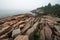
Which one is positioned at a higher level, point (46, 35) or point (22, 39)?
point (22, 39)

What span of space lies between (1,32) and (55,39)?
687 centimetres

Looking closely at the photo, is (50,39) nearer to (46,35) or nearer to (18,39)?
(46,35)

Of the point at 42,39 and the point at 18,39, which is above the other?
the point at 18,39

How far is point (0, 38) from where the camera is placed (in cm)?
1136

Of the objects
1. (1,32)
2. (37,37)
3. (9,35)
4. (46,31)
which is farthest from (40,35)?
(1,32)

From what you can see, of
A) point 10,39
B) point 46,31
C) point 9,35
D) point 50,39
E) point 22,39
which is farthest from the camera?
point 46,31

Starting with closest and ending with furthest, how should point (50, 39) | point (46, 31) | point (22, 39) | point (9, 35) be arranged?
point (22, 39) → point (9, 35) → point (50, 39) → point (46, 31)

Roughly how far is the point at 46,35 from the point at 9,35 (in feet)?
15.4

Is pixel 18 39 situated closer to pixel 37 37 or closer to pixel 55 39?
pixel 37 37

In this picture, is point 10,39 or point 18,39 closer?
point 18,39

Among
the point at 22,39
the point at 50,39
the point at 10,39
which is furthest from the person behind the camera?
the point at 50,39

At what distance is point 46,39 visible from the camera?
1337 cm

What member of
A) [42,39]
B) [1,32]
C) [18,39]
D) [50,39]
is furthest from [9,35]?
[50,39]

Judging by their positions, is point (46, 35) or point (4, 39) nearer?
point (4, 39)
